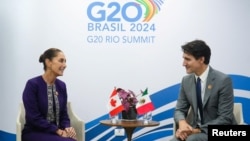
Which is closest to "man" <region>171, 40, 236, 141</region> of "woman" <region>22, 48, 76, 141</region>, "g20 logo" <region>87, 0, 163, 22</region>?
"woman" <region>22, 48, 76, 141</region>

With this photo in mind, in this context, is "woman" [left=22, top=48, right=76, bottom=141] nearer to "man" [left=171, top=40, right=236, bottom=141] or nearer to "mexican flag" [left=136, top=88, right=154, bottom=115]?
"mexican flag" [left=136, top=88, right=154, bottom=115]

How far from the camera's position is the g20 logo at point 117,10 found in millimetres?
4984

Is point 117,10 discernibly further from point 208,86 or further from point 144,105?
point 208,86

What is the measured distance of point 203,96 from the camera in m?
3.46

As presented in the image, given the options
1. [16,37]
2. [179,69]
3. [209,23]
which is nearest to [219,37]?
[209,23]

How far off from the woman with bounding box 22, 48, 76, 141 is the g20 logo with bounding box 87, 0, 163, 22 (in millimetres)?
1093

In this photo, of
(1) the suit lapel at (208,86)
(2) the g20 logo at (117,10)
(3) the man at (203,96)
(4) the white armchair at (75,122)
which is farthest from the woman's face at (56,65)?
(1) the suit lapel at (208,86)

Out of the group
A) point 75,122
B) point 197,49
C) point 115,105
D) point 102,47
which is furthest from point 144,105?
point 197,49

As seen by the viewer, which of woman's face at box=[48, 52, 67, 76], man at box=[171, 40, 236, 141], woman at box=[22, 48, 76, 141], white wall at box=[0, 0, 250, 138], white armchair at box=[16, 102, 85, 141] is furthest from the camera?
white wall at box=[0, 0, 250, 138]

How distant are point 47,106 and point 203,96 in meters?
1.58

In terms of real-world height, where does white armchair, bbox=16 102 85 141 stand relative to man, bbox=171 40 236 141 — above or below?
below

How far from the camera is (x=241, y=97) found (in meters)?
5.05

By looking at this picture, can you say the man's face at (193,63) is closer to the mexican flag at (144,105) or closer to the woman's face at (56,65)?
the mexican flag at (144,105)

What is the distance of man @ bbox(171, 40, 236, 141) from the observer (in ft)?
11.1
